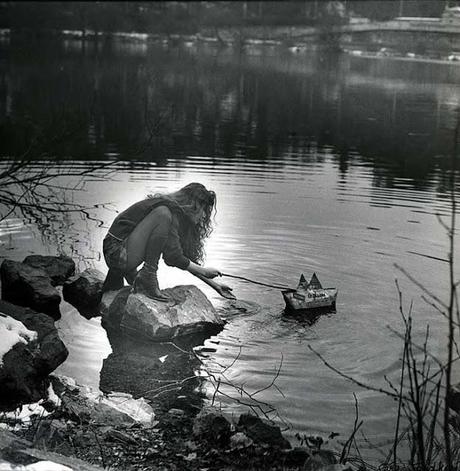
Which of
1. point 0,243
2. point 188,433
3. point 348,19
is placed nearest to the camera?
point 188,433

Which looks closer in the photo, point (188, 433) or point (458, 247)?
point (188, 433)

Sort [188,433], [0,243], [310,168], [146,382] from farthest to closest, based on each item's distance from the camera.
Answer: [310,168]
[0,243]
[146,382]
[188,433]

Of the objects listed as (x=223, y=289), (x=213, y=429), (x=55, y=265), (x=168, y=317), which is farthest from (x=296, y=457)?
(x=55, y=265)

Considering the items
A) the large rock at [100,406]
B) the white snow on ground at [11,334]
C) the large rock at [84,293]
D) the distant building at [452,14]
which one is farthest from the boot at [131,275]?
the distant building at [452,14]

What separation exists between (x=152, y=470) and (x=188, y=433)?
50 cm

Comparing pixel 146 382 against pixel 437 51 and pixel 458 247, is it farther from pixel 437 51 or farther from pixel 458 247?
pixel 437 51

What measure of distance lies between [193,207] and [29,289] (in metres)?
1.61

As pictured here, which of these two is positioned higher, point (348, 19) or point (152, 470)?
point (348, 19)

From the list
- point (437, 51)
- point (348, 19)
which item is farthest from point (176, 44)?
point (437, 51)

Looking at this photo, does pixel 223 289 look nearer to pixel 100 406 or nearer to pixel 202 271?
pixel 202 271

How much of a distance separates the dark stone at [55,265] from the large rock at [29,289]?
12.7 inches

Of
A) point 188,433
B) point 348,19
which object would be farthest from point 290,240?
point 348,19

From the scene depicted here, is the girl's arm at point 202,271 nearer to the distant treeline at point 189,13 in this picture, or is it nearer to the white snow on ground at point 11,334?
the white snow on ground at point 11,334

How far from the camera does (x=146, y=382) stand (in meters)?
5.33
